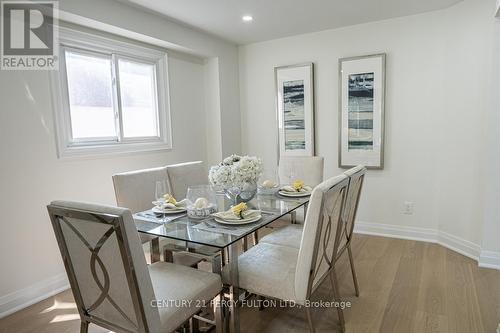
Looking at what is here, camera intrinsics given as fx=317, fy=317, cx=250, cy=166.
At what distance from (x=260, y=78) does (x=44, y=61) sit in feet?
8.18

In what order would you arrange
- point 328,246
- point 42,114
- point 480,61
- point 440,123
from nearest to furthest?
point 328,246 < point 42,114 < point 480,61 < point 440,123

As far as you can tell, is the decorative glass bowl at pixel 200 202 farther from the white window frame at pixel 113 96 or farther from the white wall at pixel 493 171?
the white wall at pixel 493 171

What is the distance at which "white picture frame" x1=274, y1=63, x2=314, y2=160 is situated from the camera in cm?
386

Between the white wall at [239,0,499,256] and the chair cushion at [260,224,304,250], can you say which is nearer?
the chair cushion at [260,224,304,250]

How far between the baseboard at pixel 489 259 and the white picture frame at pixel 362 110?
4.06 feet

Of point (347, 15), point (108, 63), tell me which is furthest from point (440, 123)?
point (108, 63)

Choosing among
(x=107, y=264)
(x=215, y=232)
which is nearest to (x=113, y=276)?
(x=107, y=264)

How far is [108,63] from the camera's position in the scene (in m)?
2.98

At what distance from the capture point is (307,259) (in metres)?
1.57

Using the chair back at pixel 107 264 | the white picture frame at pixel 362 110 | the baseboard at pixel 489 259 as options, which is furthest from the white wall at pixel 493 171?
the chair back at pixel 107 264

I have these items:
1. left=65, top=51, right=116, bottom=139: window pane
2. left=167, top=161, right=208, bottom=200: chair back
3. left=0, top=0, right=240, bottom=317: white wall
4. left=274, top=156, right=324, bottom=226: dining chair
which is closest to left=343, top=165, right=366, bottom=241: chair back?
left=274, top=156, right=324, bottom=226: dining chair

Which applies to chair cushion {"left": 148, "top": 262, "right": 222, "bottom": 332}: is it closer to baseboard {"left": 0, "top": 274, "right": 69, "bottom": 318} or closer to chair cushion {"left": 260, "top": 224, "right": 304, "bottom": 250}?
chair cushion {"left": 260, "top": 224, "right": 304, "bottom": 250}

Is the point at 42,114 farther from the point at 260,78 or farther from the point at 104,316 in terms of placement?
the point at 260,78

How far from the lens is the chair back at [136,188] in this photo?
7.34 ft
